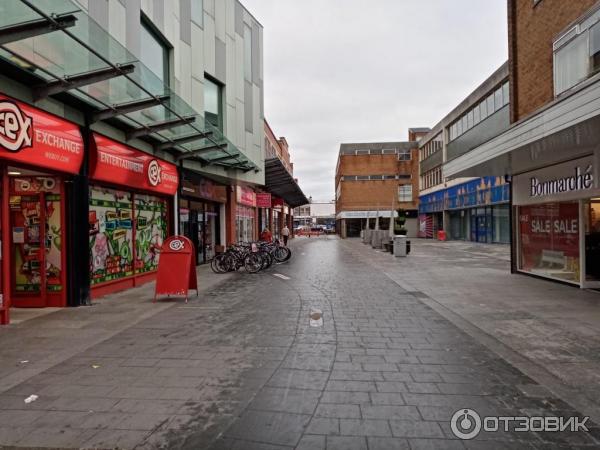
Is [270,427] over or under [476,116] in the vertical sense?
under

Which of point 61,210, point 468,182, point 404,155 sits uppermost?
point 404,155

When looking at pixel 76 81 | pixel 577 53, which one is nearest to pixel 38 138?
pixel 76 81

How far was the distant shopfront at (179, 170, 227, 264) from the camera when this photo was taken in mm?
14627

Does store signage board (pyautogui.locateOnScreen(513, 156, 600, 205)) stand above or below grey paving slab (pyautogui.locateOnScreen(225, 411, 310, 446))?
above

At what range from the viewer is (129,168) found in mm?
10078

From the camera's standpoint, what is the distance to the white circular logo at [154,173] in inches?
439

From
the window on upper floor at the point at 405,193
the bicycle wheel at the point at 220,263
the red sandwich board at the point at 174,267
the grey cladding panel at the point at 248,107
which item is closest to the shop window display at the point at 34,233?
the red sandwich board at the point at 174,267

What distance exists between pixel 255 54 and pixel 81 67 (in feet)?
49.9

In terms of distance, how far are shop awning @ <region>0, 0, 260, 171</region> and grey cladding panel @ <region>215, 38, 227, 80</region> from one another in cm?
649

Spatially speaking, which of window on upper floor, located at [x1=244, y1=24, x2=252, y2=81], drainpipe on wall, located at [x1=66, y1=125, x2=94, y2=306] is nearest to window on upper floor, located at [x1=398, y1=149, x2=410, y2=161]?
window on upper floor, located at [x1=244, y1=24, x2=252, y2=81]

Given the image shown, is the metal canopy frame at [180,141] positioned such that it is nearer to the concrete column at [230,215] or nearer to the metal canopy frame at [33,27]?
the metal canopy frame at [33,27]

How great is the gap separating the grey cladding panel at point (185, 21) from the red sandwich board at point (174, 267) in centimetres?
786

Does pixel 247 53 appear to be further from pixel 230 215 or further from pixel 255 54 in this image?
pixel 230 215

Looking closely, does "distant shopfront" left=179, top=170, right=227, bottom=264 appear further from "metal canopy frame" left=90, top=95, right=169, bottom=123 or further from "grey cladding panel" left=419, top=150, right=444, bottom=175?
"grey cladding panel" left=419, top=150, right=444, bottom=175
